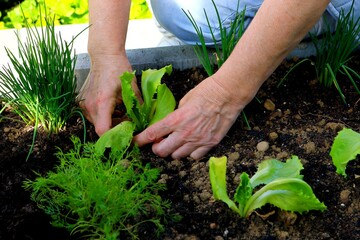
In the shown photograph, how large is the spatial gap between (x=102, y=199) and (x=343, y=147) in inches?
28.7

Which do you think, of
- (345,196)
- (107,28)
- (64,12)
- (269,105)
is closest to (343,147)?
(345,196)

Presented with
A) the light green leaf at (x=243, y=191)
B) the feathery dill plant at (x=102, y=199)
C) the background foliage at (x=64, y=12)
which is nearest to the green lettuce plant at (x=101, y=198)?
the feathery dill plant at (x=102, y=199)

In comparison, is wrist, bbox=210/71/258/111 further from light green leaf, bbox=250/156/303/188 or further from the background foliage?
the background foliage

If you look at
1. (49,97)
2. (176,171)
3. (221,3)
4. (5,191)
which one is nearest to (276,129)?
(176,171)

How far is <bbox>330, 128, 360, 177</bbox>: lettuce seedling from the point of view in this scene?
1.94 m

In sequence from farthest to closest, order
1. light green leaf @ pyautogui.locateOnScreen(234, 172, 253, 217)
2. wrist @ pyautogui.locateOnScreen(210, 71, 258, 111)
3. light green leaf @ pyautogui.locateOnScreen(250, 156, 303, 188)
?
wrist @ pyautogui.locateOnScreen(210, 71, 258, 111) < light green leaf @ pyautogui.locateOnScreen(250, 156, 303, 188) < light green leaf @ pyautogui.locateOnScreen(234, 172, 253, 217)

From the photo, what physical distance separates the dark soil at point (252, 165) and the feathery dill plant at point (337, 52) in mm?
52

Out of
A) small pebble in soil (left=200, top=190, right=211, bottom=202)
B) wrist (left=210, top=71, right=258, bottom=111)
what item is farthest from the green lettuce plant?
wrist (left=210, top=71, right=258, bottom=111)

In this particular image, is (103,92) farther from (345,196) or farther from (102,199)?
(345,196)

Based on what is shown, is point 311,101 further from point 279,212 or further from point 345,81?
point 279,212

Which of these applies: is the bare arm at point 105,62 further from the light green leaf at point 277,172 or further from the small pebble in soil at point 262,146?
the light green leaf at point 277,172

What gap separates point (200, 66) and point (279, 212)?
0.89 m

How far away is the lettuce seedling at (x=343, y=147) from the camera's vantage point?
1.94m

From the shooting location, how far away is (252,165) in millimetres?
2094
